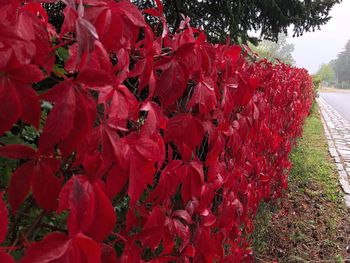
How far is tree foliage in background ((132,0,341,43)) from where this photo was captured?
453 cm

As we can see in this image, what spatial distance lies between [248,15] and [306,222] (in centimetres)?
332

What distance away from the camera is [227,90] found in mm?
1508

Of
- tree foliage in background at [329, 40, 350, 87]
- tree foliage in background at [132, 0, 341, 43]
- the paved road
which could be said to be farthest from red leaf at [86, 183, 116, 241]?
tree foliage in background at [329, 40, 350, 87]

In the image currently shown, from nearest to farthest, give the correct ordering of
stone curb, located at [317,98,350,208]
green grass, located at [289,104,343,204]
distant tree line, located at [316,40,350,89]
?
1. green grass, located at [289,104,343,204]
2. stone curb, located at [317,98,350,208]
3. distant tree line, located at [316,40,350,89]

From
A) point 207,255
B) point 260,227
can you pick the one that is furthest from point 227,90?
point 260,227

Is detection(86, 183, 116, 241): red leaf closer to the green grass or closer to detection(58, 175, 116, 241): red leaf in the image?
detection(58, 175, 116, 241): red leaf

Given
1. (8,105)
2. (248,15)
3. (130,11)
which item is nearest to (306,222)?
(248,15)

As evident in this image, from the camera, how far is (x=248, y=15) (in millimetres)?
5648

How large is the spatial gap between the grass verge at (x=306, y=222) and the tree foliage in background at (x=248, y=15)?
2.30 meters

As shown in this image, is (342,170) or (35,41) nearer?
(35,41)

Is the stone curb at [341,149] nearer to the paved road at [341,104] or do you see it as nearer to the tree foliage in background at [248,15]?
the tree foliage in background at [248,15]

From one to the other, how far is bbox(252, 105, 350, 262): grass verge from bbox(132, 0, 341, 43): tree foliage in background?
2.30m

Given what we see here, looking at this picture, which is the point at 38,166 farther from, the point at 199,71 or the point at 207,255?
the point at 207,255

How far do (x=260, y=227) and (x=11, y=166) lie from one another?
292 centimetres
